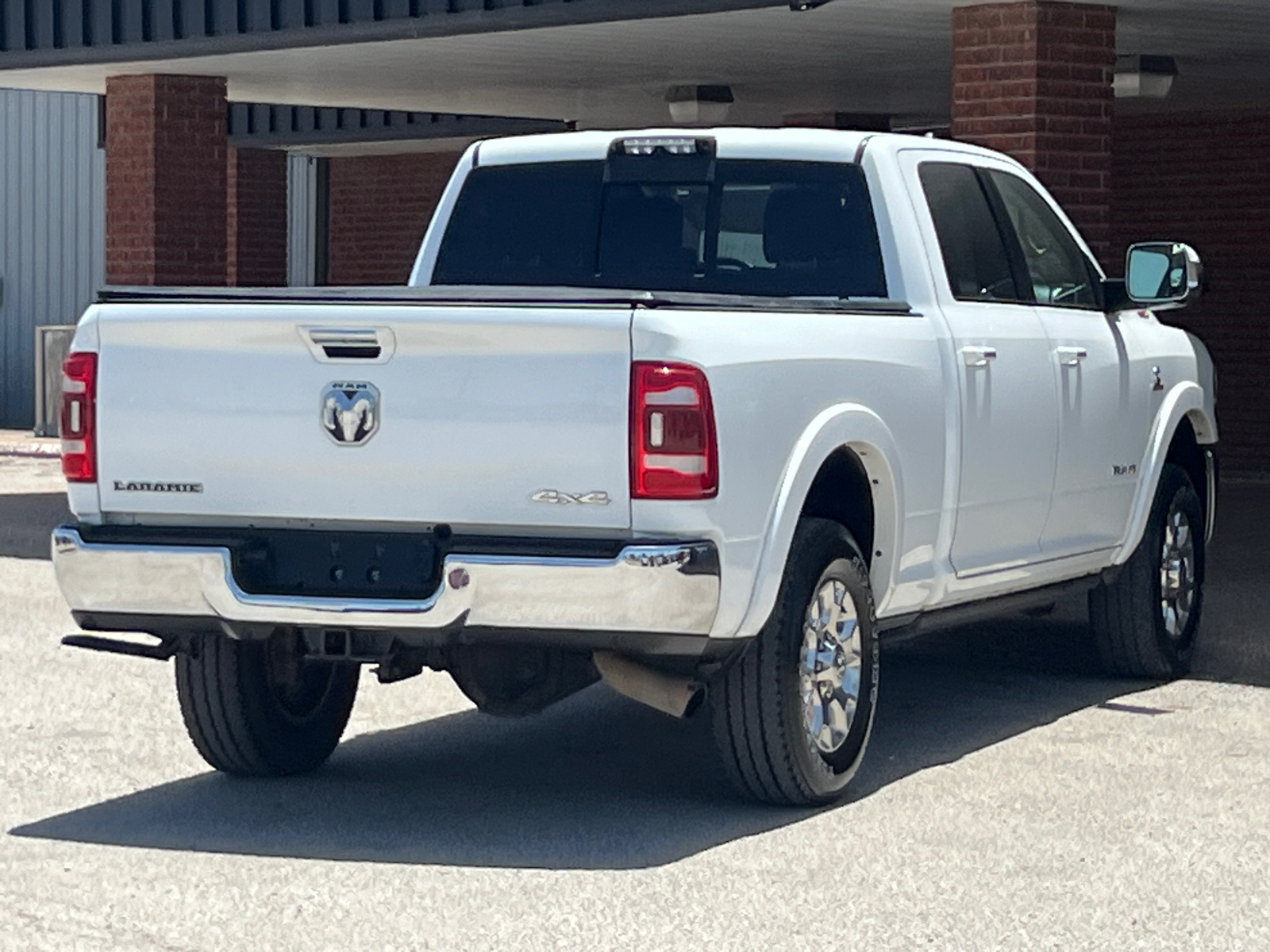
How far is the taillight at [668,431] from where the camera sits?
22.9 ft

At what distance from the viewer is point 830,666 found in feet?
25.6

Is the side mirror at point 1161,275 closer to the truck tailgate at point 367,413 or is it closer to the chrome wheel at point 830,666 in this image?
the chrome wheel at point 830,666

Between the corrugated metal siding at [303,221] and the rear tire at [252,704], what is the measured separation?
19.5m

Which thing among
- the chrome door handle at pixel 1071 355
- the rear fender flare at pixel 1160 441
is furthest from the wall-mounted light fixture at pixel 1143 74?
the chrome door handle at pixel 1071 355

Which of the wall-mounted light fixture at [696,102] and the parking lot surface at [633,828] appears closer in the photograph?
the parking lot surface at [633,828]

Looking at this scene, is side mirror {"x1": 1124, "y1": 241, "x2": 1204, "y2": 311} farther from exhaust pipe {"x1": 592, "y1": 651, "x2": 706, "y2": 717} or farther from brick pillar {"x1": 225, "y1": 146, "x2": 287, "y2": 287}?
brick pillar {"x1": 225, "y1": 146, "x2": 287, "y2": 287}

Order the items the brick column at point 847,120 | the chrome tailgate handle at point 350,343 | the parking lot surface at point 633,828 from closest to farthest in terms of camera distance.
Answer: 1. the parking lot surface at point 633,828
2. the chrome tailgate handle at point 350,343
3. the brick column at point 847,120

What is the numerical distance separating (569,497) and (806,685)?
107 centimetres

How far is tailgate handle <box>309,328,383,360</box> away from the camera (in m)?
7.22

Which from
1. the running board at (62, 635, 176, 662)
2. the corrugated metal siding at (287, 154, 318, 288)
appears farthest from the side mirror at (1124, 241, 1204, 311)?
the corrugated metal siding at (287, 154, 318, 288)

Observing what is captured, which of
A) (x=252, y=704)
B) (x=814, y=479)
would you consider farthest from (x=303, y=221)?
(x=814, y=479)

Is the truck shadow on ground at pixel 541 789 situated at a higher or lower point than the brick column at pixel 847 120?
lower

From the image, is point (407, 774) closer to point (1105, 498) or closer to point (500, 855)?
point (500, 855)

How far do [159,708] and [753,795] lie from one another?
9.74 feet
